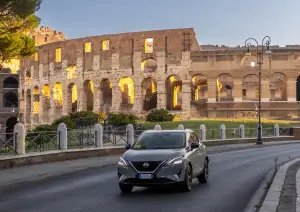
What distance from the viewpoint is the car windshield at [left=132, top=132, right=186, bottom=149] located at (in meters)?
11.9

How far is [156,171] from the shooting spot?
10727 millimetres

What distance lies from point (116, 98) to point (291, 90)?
72.9 ft

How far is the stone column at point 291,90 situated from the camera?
5925 centimetres

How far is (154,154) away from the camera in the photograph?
1099 centimetres

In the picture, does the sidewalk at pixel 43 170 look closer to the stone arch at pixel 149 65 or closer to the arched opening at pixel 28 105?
the stone arch at pixel 149 65


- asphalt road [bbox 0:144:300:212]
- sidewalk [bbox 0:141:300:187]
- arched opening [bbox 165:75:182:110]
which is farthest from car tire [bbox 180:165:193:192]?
arched opening [bbox 165:75:182:110]

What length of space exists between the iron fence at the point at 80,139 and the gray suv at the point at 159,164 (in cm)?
1006

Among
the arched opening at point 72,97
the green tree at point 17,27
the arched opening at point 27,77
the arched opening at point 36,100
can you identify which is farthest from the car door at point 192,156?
the arched opening at point 27,77

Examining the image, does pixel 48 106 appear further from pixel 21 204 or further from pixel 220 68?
pixel 21 204

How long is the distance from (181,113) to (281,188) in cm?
4903

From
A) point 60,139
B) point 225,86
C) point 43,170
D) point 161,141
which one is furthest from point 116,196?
point 225,86

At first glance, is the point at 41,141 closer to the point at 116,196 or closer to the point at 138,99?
the point at 116,196

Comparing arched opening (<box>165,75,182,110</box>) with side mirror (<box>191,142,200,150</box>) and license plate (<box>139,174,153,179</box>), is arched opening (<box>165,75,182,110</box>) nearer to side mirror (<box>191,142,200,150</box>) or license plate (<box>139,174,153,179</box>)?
side mirror (<box>191,142,200,150</box>)

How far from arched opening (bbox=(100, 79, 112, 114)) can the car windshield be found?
53.9 m
